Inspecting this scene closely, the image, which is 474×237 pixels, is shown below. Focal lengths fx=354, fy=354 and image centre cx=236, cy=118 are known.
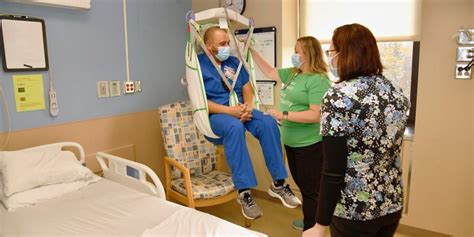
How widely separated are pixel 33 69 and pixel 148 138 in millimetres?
1185

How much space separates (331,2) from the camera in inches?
122

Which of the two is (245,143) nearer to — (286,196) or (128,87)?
(286,196)

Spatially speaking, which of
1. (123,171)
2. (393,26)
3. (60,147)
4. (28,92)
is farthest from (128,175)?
(393,26)

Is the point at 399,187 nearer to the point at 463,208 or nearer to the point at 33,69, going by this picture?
the point at 463,208

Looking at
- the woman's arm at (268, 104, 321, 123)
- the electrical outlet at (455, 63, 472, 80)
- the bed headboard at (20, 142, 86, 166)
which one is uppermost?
Answer: the electrical outlet at (455, 63, 472, 80)

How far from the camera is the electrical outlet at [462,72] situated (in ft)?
8.17

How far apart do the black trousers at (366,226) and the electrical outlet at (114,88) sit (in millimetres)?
2213

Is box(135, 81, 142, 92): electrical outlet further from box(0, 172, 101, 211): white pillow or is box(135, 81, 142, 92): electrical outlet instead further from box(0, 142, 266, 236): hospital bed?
box(0, 172, 101, 211): white pillow

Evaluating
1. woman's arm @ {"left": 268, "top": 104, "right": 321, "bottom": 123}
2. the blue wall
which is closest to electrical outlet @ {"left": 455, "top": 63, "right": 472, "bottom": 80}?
woman's arm @ {"left": 268, "top": 104, "right": 321, "bottom": 123}

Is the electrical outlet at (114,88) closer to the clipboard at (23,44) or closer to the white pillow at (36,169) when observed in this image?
the clipboard at (23,44)

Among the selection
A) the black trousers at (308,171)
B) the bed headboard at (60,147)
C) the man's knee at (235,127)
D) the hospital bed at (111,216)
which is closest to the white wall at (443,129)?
the black trousers at (308,171)

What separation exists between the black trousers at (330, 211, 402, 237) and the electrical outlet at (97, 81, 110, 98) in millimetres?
Answer: 2197

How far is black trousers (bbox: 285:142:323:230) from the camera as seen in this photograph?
7.65ft

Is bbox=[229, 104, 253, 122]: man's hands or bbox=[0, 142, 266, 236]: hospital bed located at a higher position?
bbox=[229, 104, 253, 122]: man's hands
